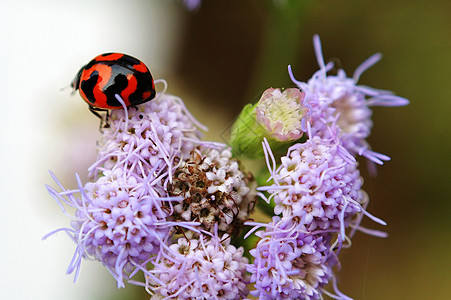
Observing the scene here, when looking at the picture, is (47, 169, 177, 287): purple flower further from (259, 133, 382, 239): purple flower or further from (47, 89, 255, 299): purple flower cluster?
(259, 133, 382, 239): purple flower

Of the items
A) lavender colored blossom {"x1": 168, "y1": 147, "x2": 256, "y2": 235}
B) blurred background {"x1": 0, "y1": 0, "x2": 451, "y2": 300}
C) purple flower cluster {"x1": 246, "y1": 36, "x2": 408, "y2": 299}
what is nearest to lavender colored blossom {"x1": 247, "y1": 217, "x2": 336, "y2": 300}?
purple flower cluster {"x1": 246, "y1": 36, "x2": 408, "y2": 299}

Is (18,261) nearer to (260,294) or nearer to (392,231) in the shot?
(260,294)

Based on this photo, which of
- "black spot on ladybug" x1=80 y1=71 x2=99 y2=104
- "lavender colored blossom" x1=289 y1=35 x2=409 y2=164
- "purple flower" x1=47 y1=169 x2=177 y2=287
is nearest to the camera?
"purple flower" x1=47 y1=169 x2=177 y2=287

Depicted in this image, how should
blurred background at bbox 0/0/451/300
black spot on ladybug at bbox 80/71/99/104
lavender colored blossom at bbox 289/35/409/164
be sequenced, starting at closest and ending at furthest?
black spot on ladybug at bbox 80/71/99/104, lavender colored blossom at bbox 289/35/409/164, blurred background at bbox 0/0/451/300

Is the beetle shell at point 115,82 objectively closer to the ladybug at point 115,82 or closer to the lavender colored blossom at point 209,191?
the ladybug at point 115,82

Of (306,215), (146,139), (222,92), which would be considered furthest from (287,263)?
(222,92)

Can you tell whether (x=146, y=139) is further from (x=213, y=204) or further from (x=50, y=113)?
(x=50, y=113)

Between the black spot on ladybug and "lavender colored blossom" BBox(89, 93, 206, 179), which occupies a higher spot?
the black spot on ladybug

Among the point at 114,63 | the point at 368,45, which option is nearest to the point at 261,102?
the point at 114,63
